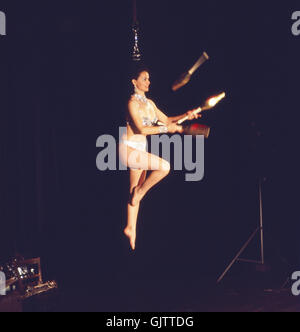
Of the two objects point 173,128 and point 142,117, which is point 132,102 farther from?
point 173,128

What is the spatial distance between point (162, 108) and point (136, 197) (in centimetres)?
89

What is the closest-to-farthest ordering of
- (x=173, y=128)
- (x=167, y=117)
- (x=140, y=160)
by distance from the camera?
(x=173, y=128) → (x=140, y=160) → (x=167, y=117)

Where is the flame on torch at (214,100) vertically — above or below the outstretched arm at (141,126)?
above

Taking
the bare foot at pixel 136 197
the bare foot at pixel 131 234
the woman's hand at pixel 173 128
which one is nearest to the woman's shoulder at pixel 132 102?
the woman's hand at pixel 173 128

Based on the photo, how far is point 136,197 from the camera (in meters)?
4.52

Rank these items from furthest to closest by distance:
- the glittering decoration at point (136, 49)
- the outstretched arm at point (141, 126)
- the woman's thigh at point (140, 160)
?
the glittering decoration at point (136, 49), the woman's thigh at point (140, 160), the outstretched arm at point (141, 126)

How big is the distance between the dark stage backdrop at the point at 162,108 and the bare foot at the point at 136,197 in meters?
0.08

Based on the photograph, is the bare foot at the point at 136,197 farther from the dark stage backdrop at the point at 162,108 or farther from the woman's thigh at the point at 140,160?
the woman's thigh at the point at 140,160

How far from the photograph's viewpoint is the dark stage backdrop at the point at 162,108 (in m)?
4.43

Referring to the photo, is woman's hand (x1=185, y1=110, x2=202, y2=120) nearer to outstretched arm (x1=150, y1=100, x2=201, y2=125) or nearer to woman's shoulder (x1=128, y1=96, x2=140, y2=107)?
outstretched arm (x1=150, y1=100, x2=201, y2=125)

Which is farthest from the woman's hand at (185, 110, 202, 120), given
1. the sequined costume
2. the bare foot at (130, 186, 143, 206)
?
the bare foot at (130, 186, 143, 206)

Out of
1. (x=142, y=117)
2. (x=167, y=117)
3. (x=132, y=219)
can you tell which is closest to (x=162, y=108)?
(x=167, y=117)

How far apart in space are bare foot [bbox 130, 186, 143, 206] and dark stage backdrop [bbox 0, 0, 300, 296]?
8cm

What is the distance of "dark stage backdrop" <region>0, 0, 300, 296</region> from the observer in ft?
14.5
